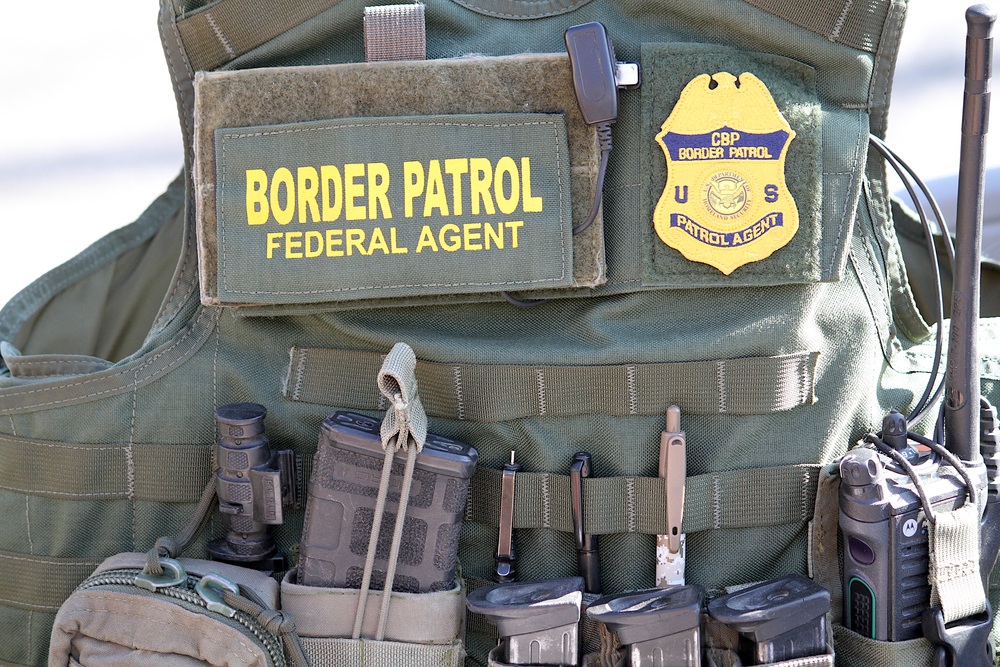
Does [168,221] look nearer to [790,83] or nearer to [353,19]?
[353,19]

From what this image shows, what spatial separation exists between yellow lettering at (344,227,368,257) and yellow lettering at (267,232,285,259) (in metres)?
0.12

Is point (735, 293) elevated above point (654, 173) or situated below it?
below

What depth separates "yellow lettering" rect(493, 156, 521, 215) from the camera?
5.15 feet

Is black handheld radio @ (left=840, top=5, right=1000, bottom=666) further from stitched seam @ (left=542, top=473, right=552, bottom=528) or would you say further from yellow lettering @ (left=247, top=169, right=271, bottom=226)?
yellow lettering @ (left=247, top=169, right=271, bottom=226)

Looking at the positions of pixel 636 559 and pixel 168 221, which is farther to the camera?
pixel 168 221

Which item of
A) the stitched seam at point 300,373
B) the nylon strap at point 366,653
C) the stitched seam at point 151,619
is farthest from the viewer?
the stitched seam at point 300,373

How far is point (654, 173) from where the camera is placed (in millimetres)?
1606

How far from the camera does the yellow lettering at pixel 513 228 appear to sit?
157cm

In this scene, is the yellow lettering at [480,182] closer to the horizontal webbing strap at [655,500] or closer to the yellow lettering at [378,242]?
the yellow lettering at [378,242]

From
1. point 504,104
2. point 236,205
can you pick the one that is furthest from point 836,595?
point 236,205

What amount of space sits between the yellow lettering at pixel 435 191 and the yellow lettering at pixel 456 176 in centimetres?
1

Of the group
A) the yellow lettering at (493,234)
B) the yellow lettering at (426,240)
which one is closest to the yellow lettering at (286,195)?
the yellow lettering at (426,240)

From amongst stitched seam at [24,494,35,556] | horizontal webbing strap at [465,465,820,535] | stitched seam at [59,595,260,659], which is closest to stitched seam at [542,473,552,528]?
horizontal webbing strap at [465,465,820,535]

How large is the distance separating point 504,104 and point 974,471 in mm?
1058
